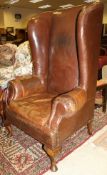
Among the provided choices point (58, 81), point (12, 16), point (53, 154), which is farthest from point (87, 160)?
point (12, 16)

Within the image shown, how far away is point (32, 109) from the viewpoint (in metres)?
1.50

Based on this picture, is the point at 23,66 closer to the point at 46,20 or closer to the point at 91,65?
the point at 46,20

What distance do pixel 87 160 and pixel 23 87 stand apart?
0.87 metres

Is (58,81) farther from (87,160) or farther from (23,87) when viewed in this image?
(87,160)

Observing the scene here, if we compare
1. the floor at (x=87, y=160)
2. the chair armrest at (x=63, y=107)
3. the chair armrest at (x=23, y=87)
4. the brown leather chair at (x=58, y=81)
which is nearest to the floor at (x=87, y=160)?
the floor at (x=87, y=160)

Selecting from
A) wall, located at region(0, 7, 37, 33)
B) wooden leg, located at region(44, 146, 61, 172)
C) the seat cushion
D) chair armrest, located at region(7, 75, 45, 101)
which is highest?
wall, located at region(0, 7, 37, 33)

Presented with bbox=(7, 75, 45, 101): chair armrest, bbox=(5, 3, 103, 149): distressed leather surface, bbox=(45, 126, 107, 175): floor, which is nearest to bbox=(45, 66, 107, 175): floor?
Answer: bbox=(45, 126, 107, 175): floor

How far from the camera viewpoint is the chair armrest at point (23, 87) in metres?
1.70

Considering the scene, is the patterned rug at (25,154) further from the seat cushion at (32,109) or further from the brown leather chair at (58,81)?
the seat cushion at (32,109)

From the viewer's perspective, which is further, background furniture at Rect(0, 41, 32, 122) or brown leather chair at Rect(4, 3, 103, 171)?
background furniture at Rect(0, 41, 32, 122)

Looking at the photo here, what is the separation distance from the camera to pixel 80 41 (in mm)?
1426

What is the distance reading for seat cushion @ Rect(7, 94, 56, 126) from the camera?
1.41 metres

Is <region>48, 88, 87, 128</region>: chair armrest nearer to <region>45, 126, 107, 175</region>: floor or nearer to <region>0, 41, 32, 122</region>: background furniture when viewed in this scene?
<region>45, 126, 107, 175</region>: floor

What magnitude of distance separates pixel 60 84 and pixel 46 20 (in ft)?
2.24
